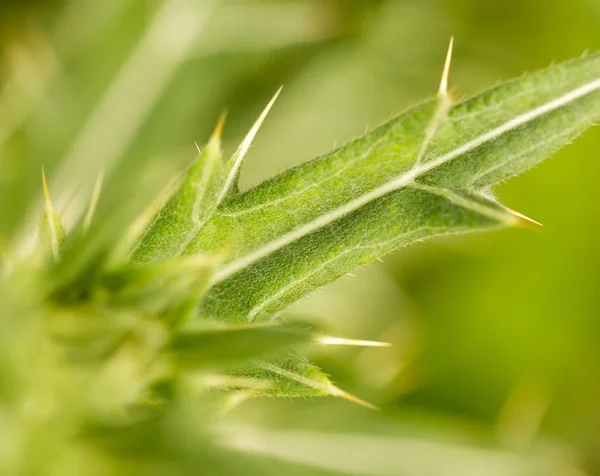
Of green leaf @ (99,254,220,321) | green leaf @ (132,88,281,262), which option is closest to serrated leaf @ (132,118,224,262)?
green leaf @ (132,88,281,262)

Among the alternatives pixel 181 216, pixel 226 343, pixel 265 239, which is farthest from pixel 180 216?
pixel 226 343

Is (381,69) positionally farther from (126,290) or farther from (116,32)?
(126,290)

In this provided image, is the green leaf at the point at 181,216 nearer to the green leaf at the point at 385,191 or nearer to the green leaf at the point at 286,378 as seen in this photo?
the green leaf at the point at 385,191

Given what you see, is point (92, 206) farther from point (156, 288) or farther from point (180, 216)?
point (156, 288)

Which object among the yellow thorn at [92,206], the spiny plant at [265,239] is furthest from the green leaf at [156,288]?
the yellow thorn at [92,206]

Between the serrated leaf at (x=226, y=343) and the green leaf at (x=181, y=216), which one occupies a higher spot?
the green leaf at (x=181, y=216)

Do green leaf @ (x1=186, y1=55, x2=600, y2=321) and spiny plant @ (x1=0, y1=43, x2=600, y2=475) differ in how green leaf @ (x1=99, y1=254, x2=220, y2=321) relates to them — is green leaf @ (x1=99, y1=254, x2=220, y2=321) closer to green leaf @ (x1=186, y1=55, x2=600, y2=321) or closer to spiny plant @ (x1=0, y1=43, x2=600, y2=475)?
spiny plant @ (x1=0, y1=43, x2=600, y2=475)

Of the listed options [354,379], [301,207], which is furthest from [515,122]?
[354,379]
